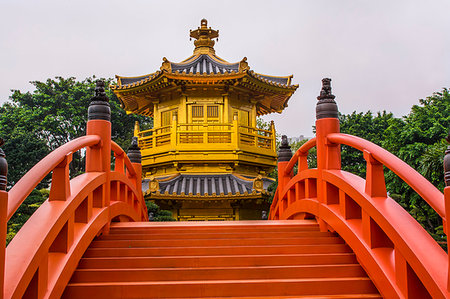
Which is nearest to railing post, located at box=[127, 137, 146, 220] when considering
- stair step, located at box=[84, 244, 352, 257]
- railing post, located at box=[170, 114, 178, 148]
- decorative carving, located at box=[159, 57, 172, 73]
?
stair step, located at box=[84, 244, 352, 257]

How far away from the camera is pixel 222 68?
Result: 14.5 meters

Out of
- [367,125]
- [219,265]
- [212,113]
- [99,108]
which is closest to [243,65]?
[212,113]

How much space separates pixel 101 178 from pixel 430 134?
12.6 meters

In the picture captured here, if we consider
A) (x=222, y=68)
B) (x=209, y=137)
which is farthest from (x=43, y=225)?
(x=222, y=68)

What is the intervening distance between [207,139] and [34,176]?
34.8 ft

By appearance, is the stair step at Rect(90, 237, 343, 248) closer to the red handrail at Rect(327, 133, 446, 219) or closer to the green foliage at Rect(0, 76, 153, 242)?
the red handrail at Rect(327, 133, 446, 219)

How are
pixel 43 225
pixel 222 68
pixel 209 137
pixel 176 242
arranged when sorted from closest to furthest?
1. pixel 43 225
2. pixel 176 242
3. pixel 209 137
4. pixel 222 68

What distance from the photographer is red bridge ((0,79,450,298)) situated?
280 cm

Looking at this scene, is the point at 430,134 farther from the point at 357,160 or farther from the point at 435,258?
the point at 435,258

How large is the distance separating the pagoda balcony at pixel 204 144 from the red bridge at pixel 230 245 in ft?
27.0

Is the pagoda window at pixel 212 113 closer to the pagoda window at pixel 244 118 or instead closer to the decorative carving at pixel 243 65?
the pagoda window at pixel 244 118

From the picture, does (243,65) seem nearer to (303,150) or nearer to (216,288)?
(303,150)

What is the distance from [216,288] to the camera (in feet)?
11.1

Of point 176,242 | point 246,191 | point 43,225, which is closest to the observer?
point 43,225
